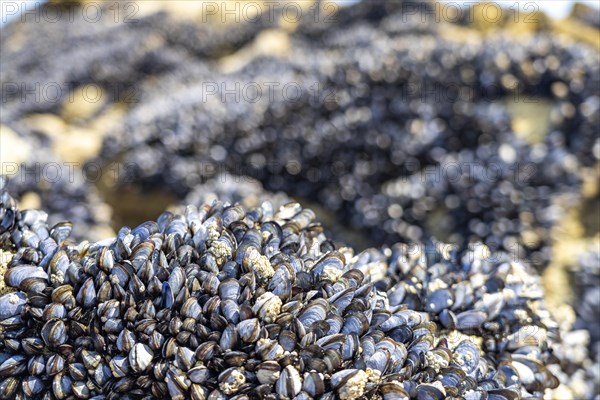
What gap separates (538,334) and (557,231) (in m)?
2.16

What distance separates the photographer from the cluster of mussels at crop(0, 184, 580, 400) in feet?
5.81

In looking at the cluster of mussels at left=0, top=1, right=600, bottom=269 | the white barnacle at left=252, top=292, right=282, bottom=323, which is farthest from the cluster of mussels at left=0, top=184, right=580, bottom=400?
the cluster of mussels at left=0, top=1, right=600, bottom=269

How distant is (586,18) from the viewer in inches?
337

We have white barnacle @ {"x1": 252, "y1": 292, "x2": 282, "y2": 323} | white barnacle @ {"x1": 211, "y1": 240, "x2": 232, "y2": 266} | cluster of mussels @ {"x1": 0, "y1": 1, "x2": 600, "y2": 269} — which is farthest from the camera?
cluster of mussels @ {"x1": 0, "y1": 1, "x2": 600, "y2": 269}

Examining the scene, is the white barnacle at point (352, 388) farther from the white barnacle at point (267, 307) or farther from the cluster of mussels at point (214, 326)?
the white barnacle at point (267, 307)

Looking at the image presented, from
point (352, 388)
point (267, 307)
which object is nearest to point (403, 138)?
point (267, 307)

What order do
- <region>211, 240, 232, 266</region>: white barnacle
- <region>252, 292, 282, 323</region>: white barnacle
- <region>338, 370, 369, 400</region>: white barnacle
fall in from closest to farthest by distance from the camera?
1. <region>338, 370, 369, 400</region>: white barnacle
2. <region>252, 292, 282, 323</region>: white barnacle
3. <region>211, 240, 232, 266</region>: white barnacle

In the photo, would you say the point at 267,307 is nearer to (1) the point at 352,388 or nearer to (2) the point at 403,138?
(1) the point at 352,388

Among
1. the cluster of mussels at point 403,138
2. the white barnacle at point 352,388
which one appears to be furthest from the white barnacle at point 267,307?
the cluster of mussels at point 403,138

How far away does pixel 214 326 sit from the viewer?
6.07ft

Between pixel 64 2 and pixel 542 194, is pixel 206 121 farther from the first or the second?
pixel 64 2

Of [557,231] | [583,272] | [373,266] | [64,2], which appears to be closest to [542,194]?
[557,231]

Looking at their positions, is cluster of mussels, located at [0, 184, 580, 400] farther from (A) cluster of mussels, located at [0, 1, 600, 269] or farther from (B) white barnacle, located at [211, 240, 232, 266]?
(A) cluster of mussels, located at [0, 1, 600, 269]

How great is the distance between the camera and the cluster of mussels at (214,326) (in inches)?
69.7
